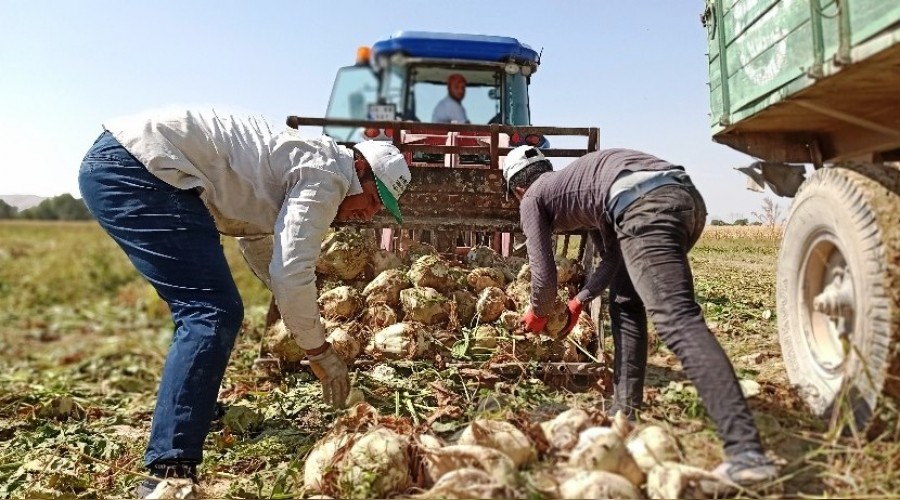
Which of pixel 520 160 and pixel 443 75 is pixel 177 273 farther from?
pixel 443 75

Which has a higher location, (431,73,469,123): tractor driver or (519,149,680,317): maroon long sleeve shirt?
(431,73,469,123): tractor driver

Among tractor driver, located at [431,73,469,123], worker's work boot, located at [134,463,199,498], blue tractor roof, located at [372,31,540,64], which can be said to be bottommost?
worker's work boot, located at [134,463,199,498]

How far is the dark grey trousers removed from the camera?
2.37 meters

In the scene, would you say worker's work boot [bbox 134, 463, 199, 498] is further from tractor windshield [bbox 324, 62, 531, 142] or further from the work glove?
tractor windshield [bbox 324, 62, 531, 142]

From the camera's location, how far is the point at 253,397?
4.35 m

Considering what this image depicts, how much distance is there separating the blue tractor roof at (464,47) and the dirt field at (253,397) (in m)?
2.99

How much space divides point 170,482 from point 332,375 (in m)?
0.97

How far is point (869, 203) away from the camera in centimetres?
248

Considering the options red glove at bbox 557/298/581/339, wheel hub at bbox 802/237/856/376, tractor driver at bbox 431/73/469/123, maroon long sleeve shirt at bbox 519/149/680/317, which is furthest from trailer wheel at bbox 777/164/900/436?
tractor driver at bbox 431/73/469/123

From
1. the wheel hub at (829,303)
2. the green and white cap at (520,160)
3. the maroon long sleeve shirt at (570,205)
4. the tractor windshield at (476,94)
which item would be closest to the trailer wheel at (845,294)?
the wheel hub at (829,303)

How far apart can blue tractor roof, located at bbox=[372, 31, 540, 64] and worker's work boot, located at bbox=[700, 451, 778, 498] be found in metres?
6.08

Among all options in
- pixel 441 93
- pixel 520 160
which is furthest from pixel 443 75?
pixel 520 160

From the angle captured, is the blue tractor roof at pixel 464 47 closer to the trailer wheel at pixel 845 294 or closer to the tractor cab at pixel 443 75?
the tractor cab at pixel 443 75

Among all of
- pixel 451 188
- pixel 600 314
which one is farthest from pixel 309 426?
pixel 451 188
